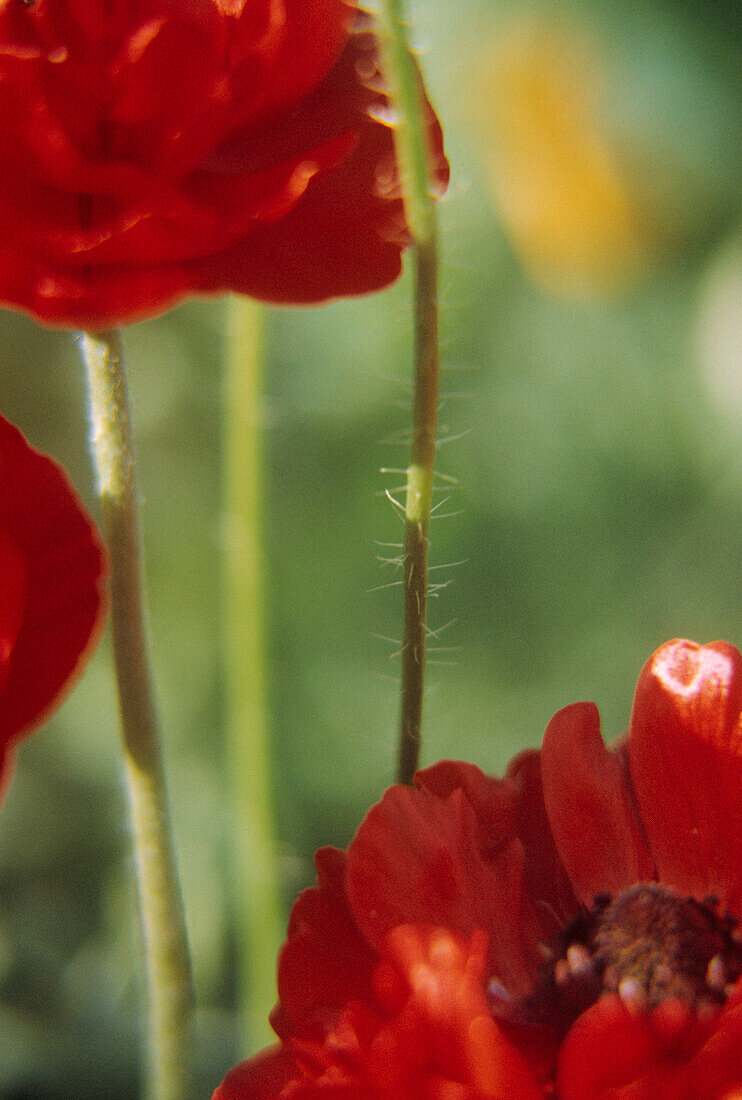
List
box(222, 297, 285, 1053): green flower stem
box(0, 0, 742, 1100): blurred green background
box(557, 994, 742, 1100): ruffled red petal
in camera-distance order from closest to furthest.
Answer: box(557, 994, 742, 1100): ruffled red petal → box(222, 297, 285, 1053): green flower stem → box(0, 0, 742, 1100): blurred green background

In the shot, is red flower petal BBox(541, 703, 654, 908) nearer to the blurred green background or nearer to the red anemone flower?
the red anemone flower

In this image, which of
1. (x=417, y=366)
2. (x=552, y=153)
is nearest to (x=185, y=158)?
(x=417, y=366)

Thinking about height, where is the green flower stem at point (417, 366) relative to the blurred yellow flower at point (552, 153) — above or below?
below

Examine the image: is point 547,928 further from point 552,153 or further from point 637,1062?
point 552,153

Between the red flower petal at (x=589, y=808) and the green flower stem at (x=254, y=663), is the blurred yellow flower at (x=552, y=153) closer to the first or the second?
the green flower stem at (x=254, y=663)

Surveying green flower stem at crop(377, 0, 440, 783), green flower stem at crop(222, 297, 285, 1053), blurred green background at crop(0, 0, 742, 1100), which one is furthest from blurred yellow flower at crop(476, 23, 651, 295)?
green flower stem at crop(377, 0, 440, 783)

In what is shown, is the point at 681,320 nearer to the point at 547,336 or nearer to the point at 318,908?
the point at 547,336

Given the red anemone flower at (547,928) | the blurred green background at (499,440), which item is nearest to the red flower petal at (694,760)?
the red anemone flower at (547,928)
